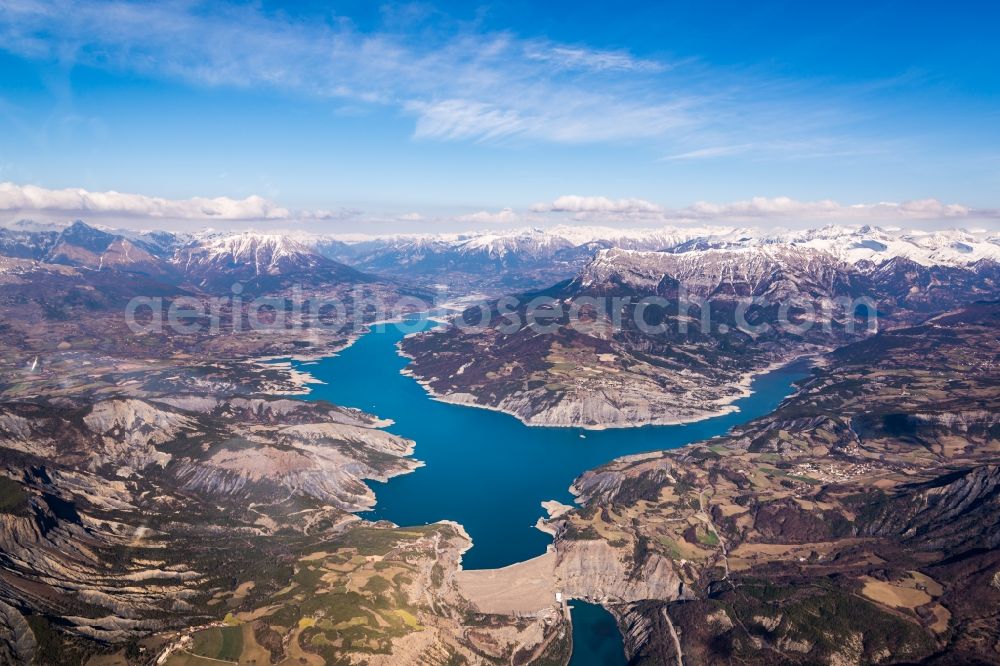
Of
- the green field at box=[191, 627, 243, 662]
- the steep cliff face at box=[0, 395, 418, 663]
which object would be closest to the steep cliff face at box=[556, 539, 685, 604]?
the steep cliff face at box=[0, 395, 418, 663]

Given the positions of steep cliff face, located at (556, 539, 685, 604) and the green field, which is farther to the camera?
steep cliff face, located at (556, 539, 685, 604)

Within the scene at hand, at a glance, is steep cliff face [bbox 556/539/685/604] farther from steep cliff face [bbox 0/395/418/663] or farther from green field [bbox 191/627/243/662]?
green field [bbox 191/627/243/662]

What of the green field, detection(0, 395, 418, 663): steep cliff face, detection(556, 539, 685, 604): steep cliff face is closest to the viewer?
the green field

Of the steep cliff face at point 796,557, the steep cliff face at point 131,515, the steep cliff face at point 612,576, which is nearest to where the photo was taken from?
the steep cliff face at point 131,515

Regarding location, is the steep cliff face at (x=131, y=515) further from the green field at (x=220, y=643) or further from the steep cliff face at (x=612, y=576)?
the steep cliff face at (x=612, y=576)

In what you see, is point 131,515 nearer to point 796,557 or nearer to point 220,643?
point 220,643

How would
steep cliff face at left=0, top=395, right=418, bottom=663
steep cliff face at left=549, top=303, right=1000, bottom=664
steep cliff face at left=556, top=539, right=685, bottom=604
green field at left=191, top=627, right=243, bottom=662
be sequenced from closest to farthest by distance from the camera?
green field at left=191, top=627, right=243, bottom=662
steep cliff face at left=0, top=395, right=418, bottom=663
steep cliff face at left=549, top=303, right=1000, bottom=664
steep cliff face at left=556, top=539, right=685, bottom=604

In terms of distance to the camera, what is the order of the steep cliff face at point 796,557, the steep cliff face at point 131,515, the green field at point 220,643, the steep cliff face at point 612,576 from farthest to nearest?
the steep cliff face at point 612,576 → the steep cliff face at point 796,557 → the steep cliff face at point 131,515 → the green field at point 220,643

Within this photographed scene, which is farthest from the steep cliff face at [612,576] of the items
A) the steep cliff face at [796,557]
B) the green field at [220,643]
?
the green field at [220,643]

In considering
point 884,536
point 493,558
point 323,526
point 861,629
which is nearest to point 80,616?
point 323,526

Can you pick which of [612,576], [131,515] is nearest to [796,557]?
[612,576]

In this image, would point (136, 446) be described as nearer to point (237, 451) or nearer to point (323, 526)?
point (237, 451)

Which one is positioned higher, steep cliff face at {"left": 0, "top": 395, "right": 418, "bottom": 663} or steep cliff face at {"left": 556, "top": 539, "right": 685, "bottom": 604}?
steep cliff face at {"left": 0, "top": 395, "right": 418, "bottom": 663}
